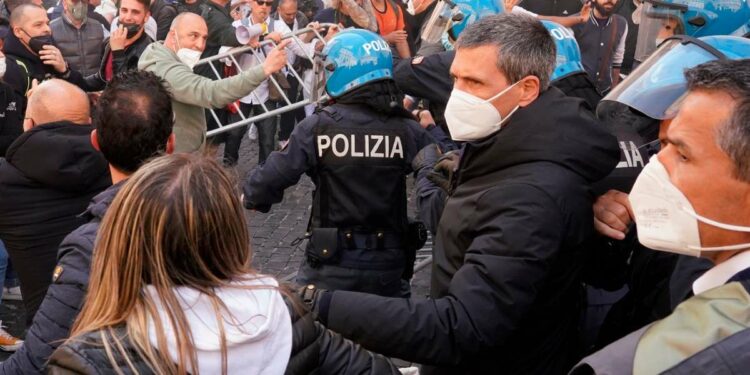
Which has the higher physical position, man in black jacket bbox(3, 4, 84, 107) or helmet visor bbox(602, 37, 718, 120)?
helmet visor bbox(602, 37, 718, 120)

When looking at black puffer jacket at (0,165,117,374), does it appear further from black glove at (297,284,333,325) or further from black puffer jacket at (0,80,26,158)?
black puffer jacket at (0,80,26,158)

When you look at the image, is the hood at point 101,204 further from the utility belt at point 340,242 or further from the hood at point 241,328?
the utility belt at point 340,242

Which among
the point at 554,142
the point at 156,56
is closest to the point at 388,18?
the point at 156,56

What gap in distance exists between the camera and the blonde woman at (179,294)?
1656 mm

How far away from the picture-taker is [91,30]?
7.96 meters

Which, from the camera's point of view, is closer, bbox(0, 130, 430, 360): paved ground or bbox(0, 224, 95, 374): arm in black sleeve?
bbox(0, 224, 95, 374): arm in black sleeve

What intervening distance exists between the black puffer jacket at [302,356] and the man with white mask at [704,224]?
0.61m

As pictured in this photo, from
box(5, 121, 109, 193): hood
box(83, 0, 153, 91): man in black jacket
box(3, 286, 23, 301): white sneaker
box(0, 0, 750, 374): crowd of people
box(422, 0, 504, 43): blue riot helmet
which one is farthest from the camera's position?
box(83, 0, 153, 91): man in black jacket

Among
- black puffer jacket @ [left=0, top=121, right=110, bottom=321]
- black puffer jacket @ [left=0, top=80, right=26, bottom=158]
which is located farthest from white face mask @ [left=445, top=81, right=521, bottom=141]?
black puffer jacket @ [left=0, top=80, right=26, bottom=158]

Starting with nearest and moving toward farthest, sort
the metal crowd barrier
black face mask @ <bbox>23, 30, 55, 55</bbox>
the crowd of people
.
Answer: the crowd of people < black face mask @ <bbox>23, 30, 55, 55</bbox> < the metal crowd barrier

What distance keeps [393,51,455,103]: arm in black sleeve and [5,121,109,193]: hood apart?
1.58 metres

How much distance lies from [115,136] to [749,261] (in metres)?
2.05

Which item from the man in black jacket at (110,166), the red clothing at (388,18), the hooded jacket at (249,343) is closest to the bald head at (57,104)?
the man in black jacket at (110,166)

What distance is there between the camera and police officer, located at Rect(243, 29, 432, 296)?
3.93 metres
